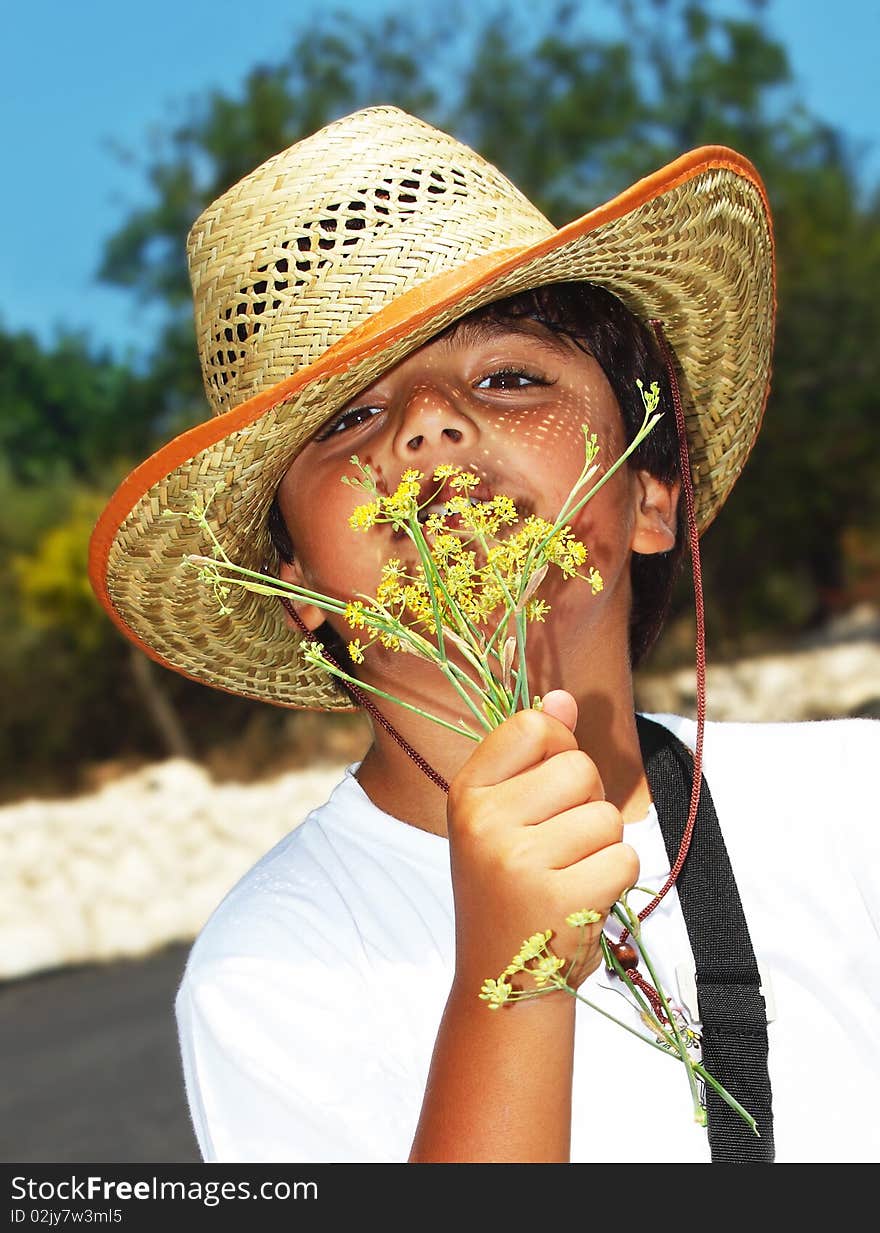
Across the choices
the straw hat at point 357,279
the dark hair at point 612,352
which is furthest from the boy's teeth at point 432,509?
the dark hair at point 612,352

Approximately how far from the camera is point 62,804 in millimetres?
12383

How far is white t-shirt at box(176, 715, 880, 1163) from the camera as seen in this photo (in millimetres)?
1622

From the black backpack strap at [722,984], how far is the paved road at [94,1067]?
9.66ft

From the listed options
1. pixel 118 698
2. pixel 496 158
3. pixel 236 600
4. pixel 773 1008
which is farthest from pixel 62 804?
pixel 496 158

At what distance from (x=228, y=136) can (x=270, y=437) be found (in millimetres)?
23822

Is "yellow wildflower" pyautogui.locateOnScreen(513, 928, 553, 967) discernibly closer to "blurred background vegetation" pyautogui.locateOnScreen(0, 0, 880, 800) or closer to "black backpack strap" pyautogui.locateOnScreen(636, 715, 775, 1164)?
"black backpack strap" pyautogui.locateOnScreen(636, 715, 775, 1164)

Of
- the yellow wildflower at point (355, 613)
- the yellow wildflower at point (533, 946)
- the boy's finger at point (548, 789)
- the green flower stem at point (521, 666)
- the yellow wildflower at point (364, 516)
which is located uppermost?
Result: the yellow wildflower at point (364, 516)

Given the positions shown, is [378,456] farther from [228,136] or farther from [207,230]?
[228,136]

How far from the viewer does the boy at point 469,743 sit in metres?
1.37

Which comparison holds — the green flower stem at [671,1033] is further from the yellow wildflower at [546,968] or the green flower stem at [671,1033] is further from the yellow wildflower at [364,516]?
the yellow wildflower at [364,516]

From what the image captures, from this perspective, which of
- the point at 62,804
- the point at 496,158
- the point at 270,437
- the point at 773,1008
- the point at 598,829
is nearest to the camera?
the point at 598,829

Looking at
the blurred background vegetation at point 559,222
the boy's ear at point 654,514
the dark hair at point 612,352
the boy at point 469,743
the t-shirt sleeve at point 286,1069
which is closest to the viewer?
the boy at point 469,743

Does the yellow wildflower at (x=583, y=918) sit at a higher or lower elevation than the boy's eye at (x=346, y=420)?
lower

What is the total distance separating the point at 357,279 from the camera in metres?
1.93
